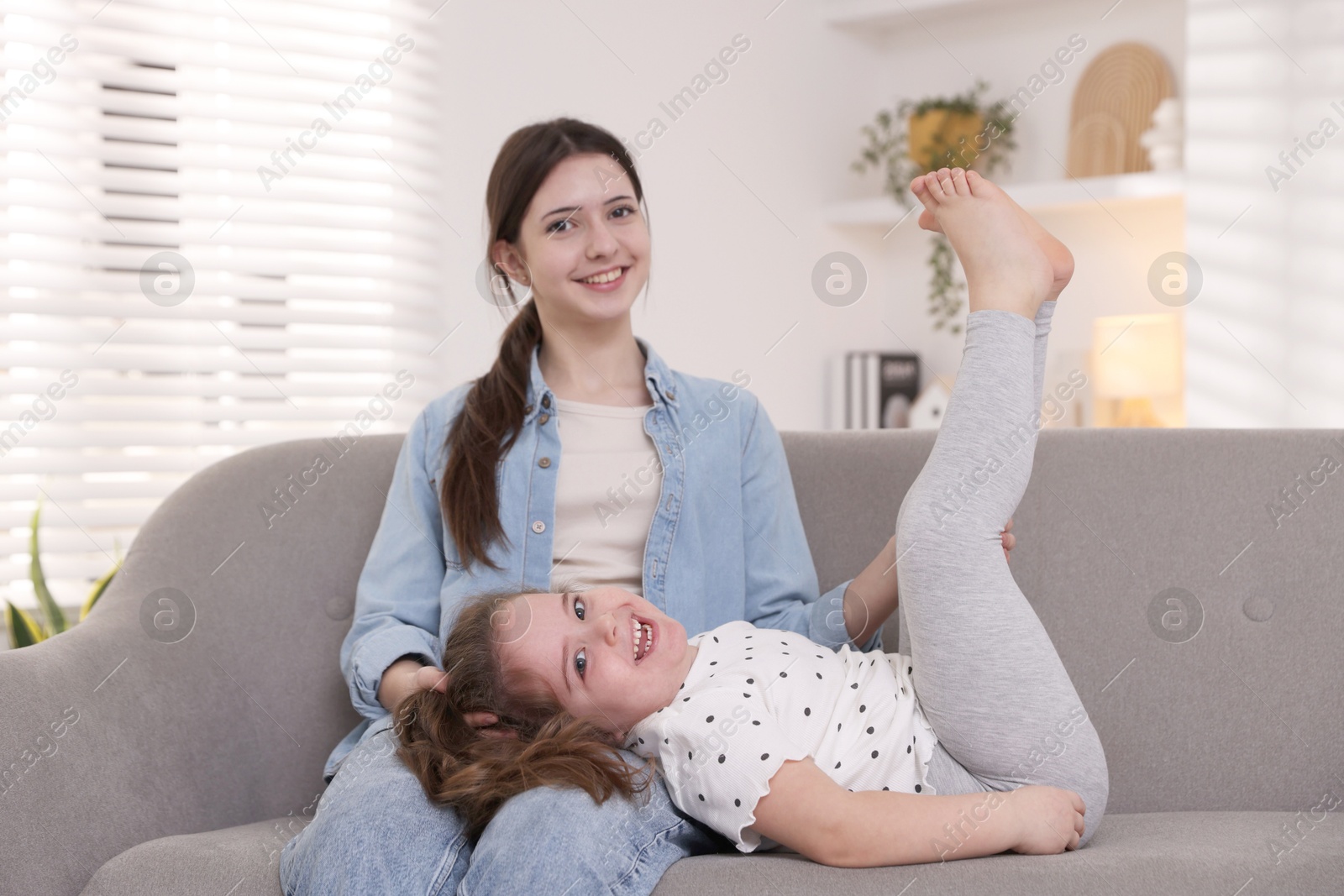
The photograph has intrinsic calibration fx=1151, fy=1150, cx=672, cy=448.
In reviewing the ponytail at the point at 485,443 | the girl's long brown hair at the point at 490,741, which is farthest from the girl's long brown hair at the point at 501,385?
the girl's long brown hair at the point at 490,741

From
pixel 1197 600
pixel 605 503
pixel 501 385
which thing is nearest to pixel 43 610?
pixel 501 385

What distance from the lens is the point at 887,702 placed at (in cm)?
130

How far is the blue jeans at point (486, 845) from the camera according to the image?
107cm

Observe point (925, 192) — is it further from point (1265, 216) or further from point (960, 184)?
point (1265, 216)

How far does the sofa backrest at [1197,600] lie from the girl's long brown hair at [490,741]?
513 millimetres

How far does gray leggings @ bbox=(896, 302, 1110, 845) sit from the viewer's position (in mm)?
1204

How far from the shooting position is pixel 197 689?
1588 millimetres

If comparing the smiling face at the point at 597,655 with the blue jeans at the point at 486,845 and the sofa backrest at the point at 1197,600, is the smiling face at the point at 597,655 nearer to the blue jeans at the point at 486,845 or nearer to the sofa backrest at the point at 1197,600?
the blue jeans at the point at 486,845

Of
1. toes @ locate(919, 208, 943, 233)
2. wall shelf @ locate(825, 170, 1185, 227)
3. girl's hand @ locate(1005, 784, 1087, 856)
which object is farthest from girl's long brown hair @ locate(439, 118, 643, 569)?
wall shelf @ locate(825, 170, 1185, 227)

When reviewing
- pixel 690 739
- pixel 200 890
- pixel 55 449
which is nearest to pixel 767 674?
pixel 690 739

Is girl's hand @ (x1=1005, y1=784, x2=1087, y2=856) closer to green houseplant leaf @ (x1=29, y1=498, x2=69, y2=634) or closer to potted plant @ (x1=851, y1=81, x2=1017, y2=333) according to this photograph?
green houseplant leaf @ (x1=29, y1=498, x2=69, y2=634)

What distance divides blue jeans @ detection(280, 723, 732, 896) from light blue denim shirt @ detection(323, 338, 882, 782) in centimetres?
36

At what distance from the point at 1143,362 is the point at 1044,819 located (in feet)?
8.21

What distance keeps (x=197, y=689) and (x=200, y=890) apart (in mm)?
437
